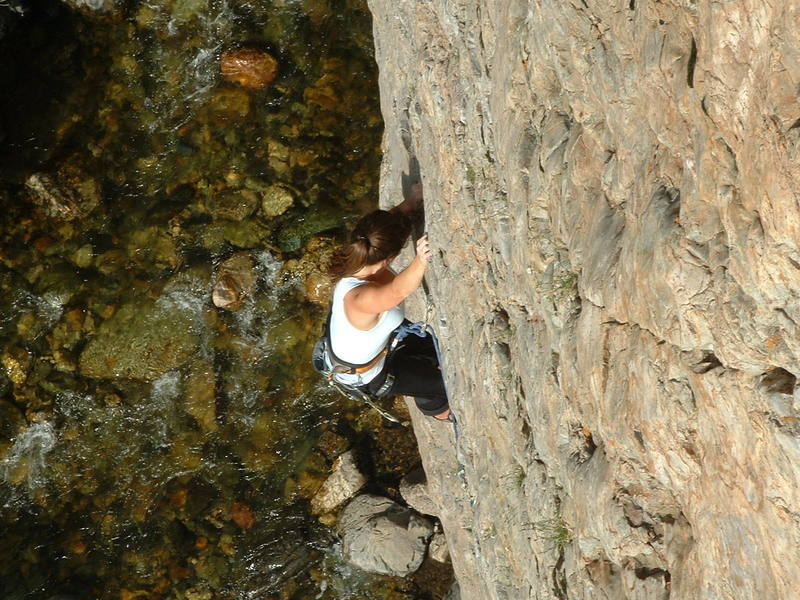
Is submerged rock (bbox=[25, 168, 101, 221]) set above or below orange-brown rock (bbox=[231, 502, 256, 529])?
above

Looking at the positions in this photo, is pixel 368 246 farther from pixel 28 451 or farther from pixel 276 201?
pixel 28 451

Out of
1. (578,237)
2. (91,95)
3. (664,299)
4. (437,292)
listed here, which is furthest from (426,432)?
(91,95)

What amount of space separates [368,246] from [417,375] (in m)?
1.59

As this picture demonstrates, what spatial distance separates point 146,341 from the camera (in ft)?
28.4

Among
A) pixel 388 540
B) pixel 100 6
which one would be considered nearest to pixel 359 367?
pixel 388 540

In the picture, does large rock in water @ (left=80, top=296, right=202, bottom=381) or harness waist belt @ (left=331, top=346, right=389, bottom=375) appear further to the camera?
large rock in water @ (left=80, top=296, right=202, bottom=381)

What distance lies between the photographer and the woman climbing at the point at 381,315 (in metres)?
4.75

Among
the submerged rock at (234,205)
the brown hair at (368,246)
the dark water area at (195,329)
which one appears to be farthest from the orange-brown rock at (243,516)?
the brown hair at (368,246)

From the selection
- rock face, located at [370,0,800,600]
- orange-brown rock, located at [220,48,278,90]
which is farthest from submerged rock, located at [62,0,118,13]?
rock face, located at [370,0,800,600]

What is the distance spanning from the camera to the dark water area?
8391 millimetres

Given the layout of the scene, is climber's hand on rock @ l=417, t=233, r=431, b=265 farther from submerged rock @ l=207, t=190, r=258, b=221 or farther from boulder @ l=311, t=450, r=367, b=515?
submerged rock @ l=207, t=190, r=258, b=221

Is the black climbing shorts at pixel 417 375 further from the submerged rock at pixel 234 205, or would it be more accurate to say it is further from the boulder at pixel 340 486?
the submerged rock at pixel 234 205

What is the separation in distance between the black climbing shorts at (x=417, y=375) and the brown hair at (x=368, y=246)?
123 cm

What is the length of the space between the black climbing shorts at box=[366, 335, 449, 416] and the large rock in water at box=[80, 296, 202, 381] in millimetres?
3718
